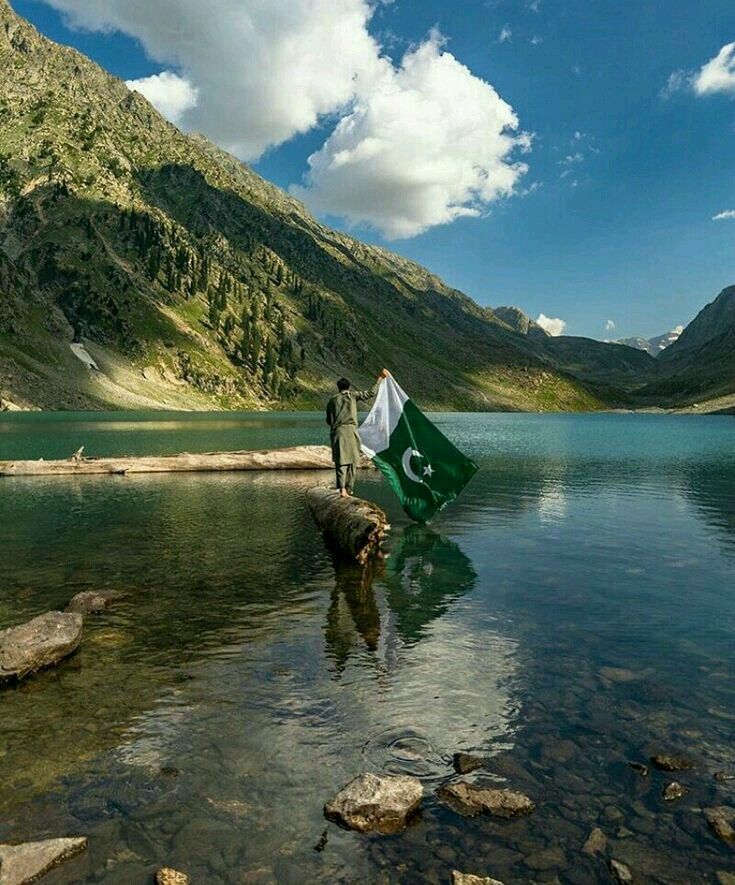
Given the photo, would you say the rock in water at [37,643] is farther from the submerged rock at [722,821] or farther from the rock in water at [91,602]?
the submerged rock at [722,821]

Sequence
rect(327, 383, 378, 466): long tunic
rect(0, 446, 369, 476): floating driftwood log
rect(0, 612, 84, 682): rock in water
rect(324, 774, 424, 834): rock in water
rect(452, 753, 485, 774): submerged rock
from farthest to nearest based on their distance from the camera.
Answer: rect(0, 446, 369, 476): floating driftwood log → rect(327, 383, 378, 466): long tunic → rect(0, 612, 84, 682): rock in water → rect(452, 753, 485, 774): submerged rock → rect(324, 774, 424, 834): rock in water

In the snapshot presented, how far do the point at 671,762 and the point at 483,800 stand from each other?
267 cm

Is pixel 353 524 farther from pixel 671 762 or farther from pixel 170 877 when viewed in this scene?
pixel 170 877

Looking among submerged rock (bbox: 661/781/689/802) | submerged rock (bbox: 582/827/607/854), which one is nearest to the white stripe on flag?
submerged rock (bbox: 661/781/689/802)

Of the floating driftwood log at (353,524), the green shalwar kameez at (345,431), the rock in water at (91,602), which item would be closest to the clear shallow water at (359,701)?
the rock in water at (91,602)

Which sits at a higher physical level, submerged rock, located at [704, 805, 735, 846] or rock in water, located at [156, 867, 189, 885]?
rock in water, located at [156, 867, 189, 885]

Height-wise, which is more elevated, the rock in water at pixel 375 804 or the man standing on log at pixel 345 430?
the man standing on log at pixel 345 430

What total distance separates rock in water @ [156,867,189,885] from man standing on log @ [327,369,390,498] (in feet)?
51.2

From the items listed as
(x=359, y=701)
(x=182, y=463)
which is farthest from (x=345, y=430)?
(x=182, y=463)

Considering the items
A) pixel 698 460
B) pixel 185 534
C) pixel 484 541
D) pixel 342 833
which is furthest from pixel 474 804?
pixel 698 460

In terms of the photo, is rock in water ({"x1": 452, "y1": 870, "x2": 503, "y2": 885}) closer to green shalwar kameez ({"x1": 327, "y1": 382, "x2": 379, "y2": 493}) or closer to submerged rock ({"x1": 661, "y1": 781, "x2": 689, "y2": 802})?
submerged rock ({"x1": 661, "y1": 781, "x2": 689, "y2": 802})

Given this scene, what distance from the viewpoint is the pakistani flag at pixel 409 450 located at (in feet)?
75.0

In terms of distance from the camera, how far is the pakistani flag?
2286 centimetres

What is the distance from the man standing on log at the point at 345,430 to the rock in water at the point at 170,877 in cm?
1559
